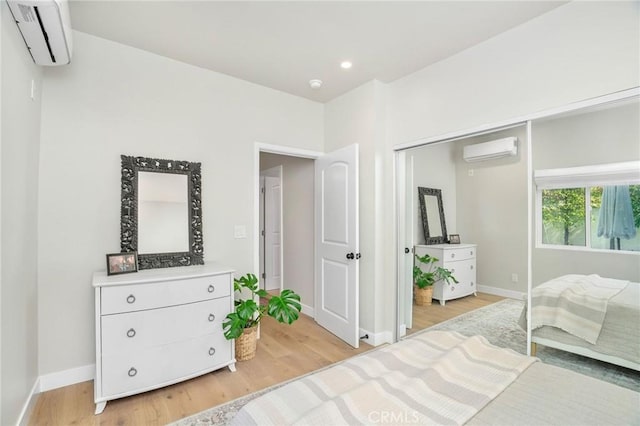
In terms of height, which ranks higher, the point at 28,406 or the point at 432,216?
the point at 432,216

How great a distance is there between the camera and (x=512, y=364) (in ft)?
4.26

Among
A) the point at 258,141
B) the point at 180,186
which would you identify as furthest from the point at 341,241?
the point at 180,186

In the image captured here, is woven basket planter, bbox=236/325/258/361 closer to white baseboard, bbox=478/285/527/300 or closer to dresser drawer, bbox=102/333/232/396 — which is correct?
dresser drawer, bbox=102/333/232/396

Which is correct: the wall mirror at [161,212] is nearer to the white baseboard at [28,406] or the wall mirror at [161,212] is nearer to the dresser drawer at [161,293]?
the dresser drawer at [161,293]

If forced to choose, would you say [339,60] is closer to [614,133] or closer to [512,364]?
[614,133]

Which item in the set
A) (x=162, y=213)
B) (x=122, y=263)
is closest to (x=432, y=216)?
(x=162, y=213)

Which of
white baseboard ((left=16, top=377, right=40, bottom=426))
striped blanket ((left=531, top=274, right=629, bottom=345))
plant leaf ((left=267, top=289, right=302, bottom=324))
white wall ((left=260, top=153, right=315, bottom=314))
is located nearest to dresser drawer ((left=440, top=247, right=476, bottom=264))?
striped blanket ((left=531, top=274, right=629, bottom=345))

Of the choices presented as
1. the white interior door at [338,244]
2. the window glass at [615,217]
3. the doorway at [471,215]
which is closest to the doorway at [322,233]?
the white interior door at [338,244]

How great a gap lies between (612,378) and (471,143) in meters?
1.80

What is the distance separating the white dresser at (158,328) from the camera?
202cm

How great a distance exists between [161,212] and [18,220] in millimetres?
936

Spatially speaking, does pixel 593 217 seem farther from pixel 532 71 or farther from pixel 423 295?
pixel 423 295

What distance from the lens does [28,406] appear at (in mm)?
1918

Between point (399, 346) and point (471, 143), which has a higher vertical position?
point (471, 143)
